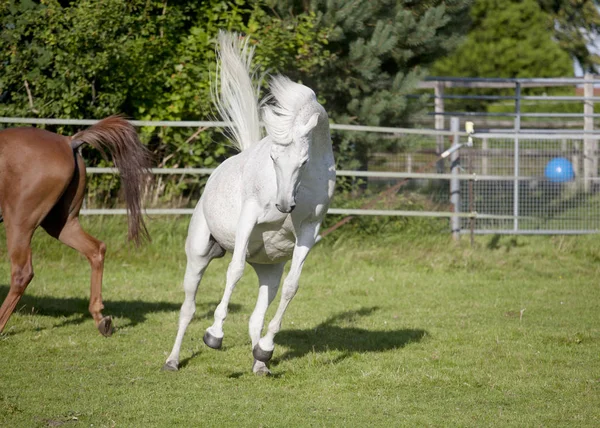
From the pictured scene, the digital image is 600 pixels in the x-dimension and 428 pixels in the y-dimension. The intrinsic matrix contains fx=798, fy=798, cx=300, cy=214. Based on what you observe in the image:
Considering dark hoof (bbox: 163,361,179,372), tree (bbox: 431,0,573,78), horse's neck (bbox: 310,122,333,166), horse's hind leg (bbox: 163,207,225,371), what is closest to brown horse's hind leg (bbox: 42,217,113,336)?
horse's hind leg (bbox: 163,207,225,371)

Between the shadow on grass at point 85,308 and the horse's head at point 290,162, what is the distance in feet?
10.00

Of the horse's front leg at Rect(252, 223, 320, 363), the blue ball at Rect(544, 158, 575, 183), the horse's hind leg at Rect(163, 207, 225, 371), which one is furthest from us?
the blue ball at Rect(544, 158, 575, 183)

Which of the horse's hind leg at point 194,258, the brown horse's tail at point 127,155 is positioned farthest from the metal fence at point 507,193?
the horse's hind leg at point 194,258

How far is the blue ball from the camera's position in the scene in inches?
470

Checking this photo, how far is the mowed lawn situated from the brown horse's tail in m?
1.07

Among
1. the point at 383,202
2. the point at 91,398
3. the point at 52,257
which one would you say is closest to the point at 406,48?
the point at 383,202

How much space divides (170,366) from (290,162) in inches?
72.8

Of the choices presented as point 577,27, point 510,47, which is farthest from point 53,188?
point 577,27

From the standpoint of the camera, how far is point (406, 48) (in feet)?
38.2

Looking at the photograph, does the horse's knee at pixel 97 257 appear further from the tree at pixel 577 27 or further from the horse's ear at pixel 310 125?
A: the tree at pixel 577 27

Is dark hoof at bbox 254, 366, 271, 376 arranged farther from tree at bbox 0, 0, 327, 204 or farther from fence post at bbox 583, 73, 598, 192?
fence post at bbox 583, 73, 598, 192

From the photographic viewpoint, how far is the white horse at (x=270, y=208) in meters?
4.54

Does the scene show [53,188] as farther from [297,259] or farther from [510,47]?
[510,47]

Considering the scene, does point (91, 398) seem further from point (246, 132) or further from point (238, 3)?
point (238, 3)
